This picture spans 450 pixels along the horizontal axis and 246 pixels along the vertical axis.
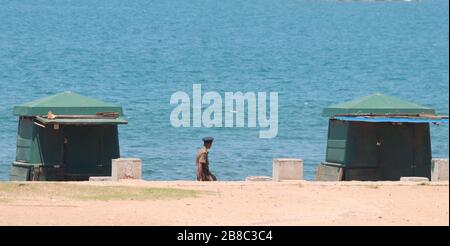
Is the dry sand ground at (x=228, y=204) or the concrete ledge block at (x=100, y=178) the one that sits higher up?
the concrete ledge block at (x=100, y=178)

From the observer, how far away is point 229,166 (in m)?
40.6

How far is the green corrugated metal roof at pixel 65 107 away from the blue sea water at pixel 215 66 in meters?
9.81

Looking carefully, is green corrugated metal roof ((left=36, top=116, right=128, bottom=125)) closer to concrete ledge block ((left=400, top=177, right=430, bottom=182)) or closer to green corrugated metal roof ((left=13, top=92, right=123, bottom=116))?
green corrugated metal roof ((left=13, top=92, right=123, bottom=116))

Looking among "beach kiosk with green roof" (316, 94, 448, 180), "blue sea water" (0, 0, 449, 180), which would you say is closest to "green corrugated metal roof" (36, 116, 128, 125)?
"beach kiosk with green roof" (316, 94, 448, 180)

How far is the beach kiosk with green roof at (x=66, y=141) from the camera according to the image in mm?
23913

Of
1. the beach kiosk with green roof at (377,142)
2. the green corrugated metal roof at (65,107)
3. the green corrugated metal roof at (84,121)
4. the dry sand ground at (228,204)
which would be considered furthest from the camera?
the beach kiosk with green roof at (377,142)

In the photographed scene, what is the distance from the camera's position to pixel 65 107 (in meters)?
24.3

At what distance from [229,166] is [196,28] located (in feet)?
352

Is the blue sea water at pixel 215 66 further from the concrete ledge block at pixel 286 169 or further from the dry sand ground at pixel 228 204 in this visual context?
the dry sand ground at pixel 228 204

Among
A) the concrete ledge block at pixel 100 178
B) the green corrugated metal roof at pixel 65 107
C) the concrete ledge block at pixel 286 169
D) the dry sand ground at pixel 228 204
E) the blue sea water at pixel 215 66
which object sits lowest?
the dry sand ground at pixel 228 204

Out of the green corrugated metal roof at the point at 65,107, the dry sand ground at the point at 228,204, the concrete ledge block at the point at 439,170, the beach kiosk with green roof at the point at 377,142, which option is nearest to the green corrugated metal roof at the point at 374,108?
the beach kiosk with green roof at the point at 377,142

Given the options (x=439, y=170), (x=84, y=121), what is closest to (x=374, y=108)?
(x=439, y=170)

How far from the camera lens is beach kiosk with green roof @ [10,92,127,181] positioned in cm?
2391

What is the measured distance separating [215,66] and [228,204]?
79596 millimetres
